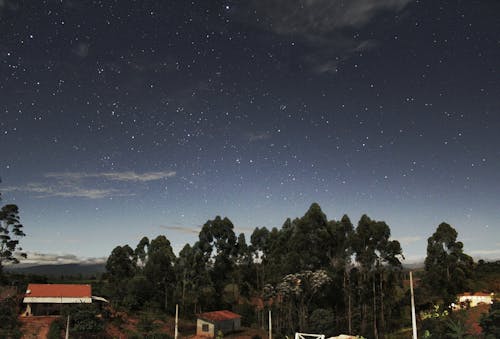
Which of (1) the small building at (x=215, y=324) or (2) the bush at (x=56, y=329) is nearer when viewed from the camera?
(2) the bush at (x=56, y=329)

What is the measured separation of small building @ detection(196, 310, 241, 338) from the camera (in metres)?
55.0

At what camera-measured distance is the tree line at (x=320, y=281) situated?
1987 inches

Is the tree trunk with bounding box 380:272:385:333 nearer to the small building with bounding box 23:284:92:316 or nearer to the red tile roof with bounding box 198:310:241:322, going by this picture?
the red tile roof with bounding box 198:310:241:322

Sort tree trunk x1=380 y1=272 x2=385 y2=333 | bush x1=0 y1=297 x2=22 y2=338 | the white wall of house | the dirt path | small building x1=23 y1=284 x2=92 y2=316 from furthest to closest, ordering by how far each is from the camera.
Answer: the white wall of house → small building x1=23 y1=284 x2=92 y2=316 → tree trunk x1=380 y1=272 x2=385 y2=333 → the dirt path → bush x1=0 y1=297 x2=22 y2=338

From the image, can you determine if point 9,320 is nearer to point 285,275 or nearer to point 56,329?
point 56,329

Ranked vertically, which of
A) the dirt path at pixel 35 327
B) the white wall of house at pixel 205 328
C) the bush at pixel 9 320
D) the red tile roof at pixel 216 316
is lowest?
the white wall of house at pixel 205 328

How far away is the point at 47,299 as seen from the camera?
178 ft

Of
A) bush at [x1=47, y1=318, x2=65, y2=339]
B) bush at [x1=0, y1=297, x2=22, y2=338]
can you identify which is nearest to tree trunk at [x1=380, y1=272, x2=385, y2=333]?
bush at [x1=47, y1=318, x2=65, y2=339]

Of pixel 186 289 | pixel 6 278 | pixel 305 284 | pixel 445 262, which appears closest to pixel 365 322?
pixel 305 284

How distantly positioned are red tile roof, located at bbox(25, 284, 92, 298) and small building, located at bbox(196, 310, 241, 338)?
648 inches

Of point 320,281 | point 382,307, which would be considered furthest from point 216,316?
point 382,307

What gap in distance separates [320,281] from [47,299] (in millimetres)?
36482

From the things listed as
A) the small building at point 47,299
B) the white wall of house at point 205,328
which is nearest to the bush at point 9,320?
the small building at point 47,299

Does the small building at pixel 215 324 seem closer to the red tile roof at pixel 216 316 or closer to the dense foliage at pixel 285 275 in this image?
the red tile roof at pixel 216 316
